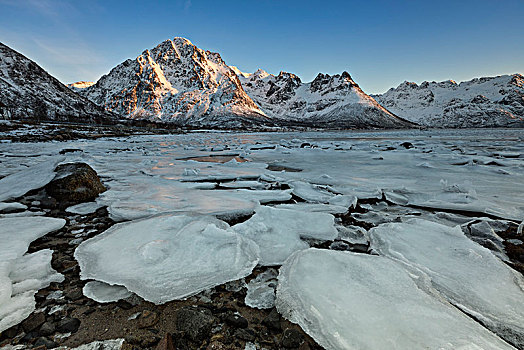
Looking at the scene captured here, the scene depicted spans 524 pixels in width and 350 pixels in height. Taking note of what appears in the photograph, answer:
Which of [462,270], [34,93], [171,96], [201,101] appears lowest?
[462,270]

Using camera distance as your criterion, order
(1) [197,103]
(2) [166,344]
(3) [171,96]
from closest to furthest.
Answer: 1. (2) [166,344]
2. (1) [197,103]
3. (3) [171,96]

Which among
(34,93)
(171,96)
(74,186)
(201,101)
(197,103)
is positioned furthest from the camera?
(171,96)

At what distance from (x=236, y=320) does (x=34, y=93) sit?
95.1 metres

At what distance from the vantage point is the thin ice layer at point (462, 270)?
4.04 feet

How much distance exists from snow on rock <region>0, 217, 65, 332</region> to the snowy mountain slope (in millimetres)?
105478

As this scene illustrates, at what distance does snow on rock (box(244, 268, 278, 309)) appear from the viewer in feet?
4.59

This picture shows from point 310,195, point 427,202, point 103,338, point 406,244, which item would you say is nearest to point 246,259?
point 103,338

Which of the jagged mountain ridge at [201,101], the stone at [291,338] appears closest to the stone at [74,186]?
the stone at [291,338]

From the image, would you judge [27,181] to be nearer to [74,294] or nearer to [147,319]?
[74,294]

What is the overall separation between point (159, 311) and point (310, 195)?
8.48 ft

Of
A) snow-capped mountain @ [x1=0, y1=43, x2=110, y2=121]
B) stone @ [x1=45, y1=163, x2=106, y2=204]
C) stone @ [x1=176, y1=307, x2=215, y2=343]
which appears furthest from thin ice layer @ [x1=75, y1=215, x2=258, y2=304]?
snow-capped mountain @ [x1=0, y1=43, x2=110, y2=121]

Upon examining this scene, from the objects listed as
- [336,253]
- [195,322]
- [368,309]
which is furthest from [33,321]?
[336,253]

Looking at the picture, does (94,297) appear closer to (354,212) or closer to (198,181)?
(354,212)

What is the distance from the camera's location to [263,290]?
1.51 meters
